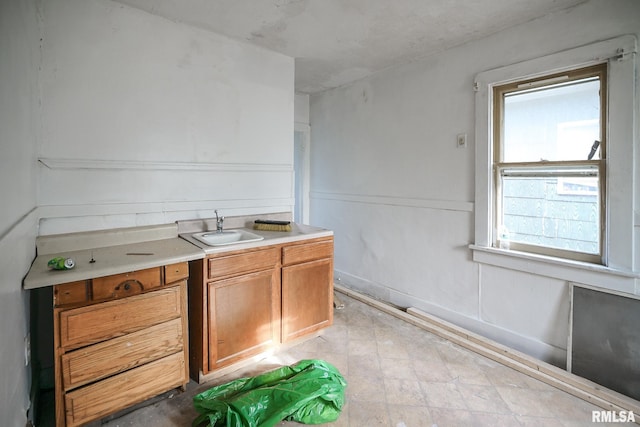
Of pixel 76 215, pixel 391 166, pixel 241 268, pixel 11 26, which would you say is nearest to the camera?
pixel 11 26

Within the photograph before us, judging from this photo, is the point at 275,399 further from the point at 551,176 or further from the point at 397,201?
the point at 551,176

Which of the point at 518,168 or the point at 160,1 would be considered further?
the point at 518,168

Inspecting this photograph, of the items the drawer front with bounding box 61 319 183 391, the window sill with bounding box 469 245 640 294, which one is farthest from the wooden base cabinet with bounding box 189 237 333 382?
the window sill with bounding box 469 245 640 294

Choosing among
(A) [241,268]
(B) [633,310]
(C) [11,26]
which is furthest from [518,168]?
(C) [11,26]

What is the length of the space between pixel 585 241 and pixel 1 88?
10.6ft

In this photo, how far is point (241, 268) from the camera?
2234 millimetres

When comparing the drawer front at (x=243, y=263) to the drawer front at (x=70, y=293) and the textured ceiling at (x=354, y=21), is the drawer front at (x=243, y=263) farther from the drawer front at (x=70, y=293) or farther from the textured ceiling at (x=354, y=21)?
the textured ceiling at (x=354, y=21)

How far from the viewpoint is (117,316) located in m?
1.75

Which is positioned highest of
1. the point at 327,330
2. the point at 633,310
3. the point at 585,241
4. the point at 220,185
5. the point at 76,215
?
the point at 220,185

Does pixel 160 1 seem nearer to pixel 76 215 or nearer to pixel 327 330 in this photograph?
pixel 76 215

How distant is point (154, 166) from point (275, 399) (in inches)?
71.4

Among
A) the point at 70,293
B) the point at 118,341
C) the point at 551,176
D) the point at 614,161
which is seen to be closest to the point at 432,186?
the point at 551,176

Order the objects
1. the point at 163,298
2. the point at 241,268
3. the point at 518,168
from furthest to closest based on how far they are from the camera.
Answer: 1. the point at 518,168
2. the point at 241,268
3. the point at 163,298

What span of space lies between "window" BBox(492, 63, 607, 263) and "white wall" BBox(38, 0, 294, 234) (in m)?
1.99
